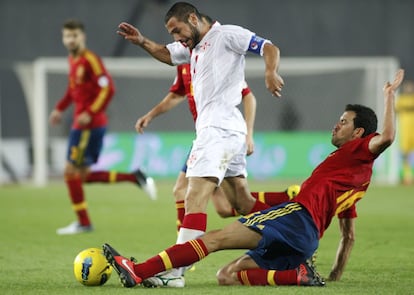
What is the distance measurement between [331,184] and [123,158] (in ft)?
41.0

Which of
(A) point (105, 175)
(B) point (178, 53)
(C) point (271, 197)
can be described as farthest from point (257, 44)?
(A) point (105, 175)

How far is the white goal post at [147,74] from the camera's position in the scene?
59.5 feet

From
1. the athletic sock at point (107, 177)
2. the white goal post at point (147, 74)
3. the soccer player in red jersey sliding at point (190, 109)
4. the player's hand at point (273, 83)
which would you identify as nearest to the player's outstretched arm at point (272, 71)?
the player's hand at point (273, 83)

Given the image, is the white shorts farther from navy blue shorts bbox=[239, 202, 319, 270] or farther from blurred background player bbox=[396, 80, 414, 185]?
blurred background player bbox=[396, 80, 414, 185]

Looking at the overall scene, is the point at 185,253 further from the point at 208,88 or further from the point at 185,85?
the point at 185,85

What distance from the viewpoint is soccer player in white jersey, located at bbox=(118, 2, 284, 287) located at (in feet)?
19.5

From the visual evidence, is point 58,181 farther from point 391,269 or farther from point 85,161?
point 391,269

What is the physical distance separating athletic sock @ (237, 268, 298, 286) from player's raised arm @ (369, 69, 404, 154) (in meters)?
0.95

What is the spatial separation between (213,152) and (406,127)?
12710 millimetres

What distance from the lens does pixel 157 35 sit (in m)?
25.7

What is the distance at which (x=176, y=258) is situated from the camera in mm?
5629

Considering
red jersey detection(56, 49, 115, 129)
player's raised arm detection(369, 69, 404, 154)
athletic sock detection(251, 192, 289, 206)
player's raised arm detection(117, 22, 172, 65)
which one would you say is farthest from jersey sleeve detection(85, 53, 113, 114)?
player's raised arm detection(369, 69, 404, 154)

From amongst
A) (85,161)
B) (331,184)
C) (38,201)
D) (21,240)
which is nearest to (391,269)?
(331,184)

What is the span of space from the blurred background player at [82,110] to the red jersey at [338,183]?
4.62m
